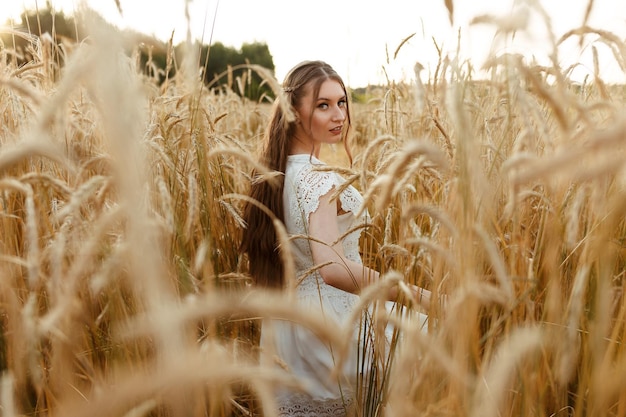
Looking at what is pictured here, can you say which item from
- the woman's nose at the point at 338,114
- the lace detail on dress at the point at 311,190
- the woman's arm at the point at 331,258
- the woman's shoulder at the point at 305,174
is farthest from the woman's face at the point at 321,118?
the woman's arm at the point at 331,258

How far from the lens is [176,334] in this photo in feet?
1.45

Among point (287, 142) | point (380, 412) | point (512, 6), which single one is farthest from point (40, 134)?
point (287, 142)

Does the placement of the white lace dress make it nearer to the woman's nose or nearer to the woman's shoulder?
the woman's shoulder

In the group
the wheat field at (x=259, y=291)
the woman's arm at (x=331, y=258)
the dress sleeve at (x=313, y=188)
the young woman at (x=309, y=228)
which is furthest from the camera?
the dress sleeve at (x=313, y=188)

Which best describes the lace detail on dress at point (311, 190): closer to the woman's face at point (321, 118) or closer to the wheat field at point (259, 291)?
the woman's face at point (321, 118)

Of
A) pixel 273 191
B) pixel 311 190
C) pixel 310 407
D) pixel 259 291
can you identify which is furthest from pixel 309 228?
pixel 259 291

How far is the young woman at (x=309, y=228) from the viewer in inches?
69.8

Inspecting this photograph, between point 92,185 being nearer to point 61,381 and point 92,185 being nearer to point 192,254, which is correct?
point 61,381

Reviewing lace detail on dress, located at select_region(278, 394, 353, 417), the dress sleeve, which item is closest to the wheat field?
lace detail on dress, located at select_region(278, 394, 353, 417)

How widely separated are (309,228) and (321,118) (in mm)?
640

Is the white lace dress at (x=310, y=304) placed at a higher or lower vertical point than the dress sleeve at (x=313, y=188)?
lower

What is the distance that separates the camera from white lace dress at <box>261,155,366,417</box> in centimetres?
178

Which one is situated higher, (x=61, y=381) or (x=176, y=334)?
(x=176, y=334)

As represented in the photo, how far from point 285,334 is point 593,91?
154 cm
